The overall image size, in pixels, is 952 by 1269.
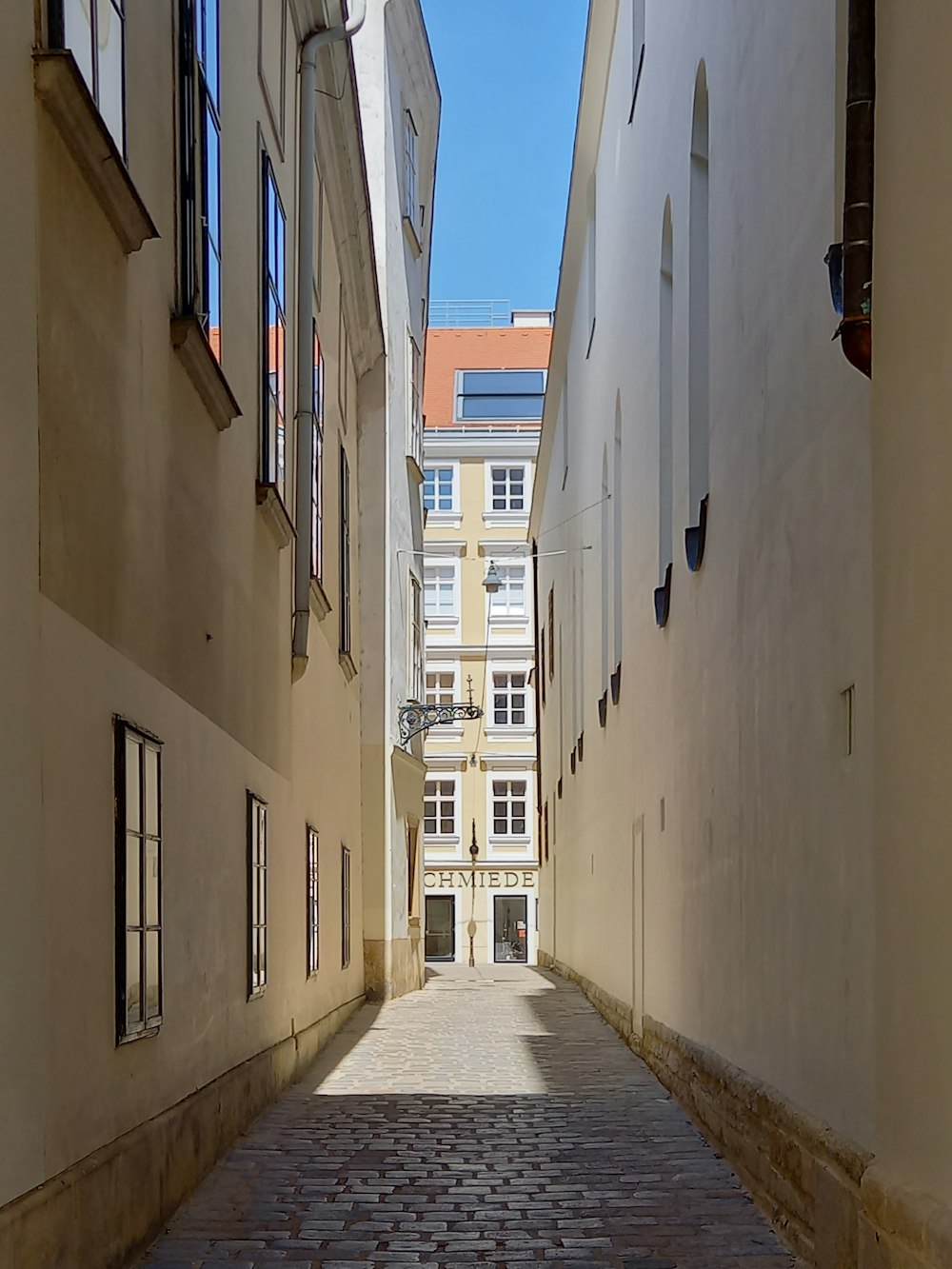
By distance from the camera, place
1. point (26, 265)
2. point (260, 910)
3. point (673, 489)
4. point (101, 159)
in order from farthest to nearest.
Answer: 1. point (673, 489)
2. point (260, 910)
3. point (101, 159)
4. point (26, 265)

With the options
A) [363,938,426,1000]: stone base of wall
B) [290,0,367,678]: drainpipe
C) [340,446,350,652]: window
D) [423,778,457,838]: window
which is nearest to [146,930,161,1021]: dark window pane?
[290,0,367,678]: drainpipe

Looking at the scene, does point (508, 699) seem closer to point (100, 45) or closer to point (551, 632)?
point (551, 632)

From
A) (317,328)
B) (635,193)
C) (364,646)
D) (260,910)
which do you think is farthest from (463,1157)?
(364,646)

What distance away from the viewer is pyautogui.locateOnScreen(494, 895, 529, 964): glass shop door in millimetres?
50125

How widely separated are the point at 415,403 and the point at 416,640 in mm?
→ 3817

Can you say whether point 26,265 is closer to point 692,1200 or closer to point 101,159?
point 101,159

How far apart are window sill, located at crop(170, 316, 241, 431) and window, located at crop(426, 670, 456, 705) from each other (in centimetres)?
4163

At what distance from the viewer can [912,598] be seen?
16.9 ft

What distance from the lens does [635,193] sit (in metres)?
16.7

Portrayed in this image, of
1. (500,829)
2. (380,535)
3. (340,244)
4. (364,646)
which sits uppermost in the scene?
(340,244)

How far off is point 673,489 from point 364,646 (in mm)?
10756

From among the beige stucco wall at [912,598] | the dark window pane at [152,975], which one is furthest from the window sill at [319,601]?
the beige stucco wall at [912,598]

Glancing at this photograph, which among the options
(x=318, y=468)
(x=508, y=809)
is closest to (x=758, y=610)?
(x=318, y=468)

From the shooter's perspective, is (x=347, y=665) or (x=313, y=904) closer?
(x=313, y=904)
